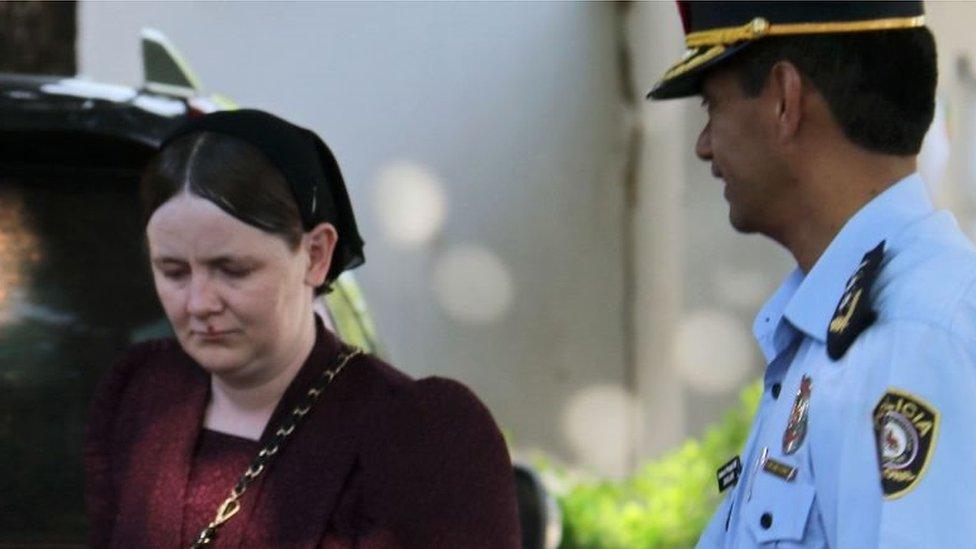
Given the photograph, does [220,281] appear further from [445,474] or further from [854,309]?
[854,309]

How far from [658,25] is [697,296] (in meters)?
1.19

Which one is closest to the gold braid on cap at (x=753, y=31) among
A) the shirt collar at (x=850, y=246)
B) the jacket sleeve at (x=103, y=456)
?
the shirt collar at (x=850, y=246)

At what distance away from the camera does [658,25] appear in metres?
8.99

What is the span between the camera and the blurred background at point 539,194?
871 cm

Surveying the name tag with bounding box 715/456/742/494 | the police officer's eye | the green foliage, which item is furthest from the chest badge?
the green foliage

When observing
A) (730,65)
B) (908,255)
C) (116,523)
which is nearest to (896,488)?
(908,255)

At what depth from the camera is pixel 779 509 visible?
8.06 ft

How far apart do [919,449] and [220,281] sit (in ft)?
3.84

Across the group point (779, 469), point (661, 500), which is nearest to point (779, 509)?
point (779, 469)

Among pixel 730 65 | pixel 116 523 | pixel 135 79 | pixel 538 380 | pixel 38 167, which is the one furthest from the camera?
pixel 538 380

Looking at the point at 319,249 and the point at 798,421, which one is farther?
the point at 319,249

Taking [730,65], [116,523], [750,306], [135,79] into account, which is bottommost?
[750,306]

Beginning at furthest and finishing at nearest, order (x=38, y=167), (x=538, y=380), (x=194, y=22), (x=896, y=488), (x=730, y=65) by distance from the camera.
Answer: (x=538, y=380)
(x=194, y=22)
(x=38, y=167)
(x=730, y=65)
(x=896, y=488)

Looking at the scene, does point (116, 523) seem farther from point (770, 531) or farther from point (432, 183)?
point (432, 183)
